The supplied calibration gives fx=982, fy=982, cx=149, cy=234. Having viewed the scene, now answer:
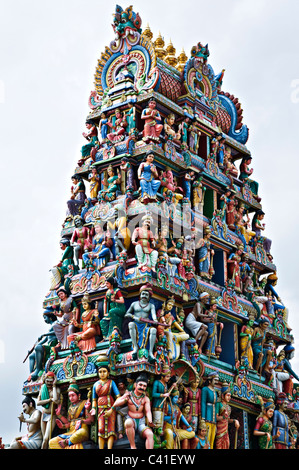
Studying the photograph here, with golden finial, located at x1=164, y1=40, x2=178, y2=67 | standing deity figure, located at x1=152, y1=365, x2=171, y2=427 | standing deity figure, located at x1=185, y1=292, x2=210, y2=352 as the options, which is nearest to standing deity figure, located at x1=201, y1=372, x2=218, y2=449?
standing deity figure, located at x1=185, y1=292, x2=210, y2=352

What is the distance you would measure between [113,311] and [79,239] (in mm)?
3951

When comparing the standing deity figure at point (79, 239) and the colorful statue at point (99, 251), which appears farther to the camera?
the standing deity figure at point (79, 239)

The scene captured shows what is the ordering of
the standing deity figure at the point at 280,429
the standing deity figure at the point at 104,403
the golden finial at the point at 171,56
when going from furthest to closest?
1. the golden finial at the point at 171,56
2. the standing deity figure at the point at 280,429
3. the standing deity figure at the point at 104,403

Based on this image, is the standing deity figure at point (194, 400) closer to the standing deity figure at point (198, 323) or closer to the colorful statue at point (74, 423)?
the standing deity figure at point (198, 323)

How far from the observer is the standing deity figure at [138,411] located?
27609 mm

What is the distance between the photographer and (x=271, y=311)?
35844 mm

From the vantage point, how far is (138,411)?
2798cm

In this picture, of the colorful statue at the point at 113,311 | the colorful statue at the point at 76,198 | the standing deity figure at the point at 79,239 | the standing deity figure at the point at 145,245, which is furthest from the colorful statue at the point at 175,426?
the colorful statue at the point at 76,198

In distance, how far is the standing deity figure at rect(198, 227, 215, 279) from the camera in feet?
107

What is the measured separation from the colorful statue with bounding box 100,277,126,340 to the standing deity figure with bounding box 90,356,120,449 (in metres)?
1.33

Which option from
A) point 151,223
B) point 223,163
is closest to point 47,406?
point 151,223

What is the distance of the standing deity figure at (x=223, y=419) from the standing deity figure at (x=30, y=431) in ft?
18.2
